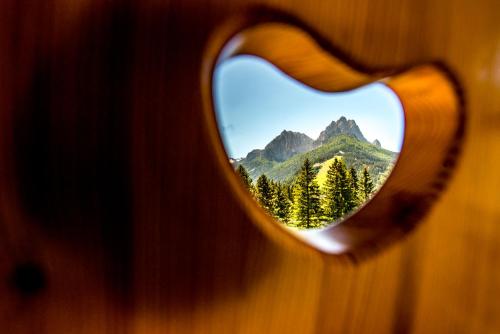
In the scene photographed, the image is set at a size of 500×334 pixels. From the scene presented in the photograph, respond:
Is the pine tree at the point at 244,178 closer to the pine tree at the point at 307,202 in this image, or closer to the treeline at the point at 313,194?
the treeline at the point at 313,194

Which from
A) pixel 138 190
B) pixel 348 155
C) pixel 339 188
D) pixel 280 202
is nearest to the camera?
pixel 138 190

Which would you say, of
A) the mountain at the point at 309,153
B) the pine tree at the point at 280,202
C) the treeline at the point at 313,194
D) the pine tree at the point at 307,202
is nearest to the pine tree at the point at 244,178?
the treeline at the point at 313,194

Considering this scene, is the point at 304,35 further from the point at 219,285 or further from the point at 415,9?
the point at 219,285

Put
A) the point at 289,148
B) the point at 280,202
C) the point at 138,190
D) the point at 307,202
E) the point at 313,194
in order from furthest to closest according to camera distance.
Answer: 1. the point at 313,194
2. the point at 307,202
3. the point at 280,202
4. the point at 289,148
5. the point at 138,190

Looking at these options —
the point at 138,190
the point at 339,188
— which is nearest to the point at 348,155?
the point at 339,188

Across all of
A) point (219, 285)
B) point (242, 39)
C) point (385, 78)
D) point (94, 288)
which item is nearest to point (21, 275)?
point (94, 288)

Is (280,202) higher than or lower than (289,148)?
lower

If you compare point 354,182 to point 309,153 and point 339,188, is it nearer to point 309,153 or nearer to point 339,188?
point 309,153
